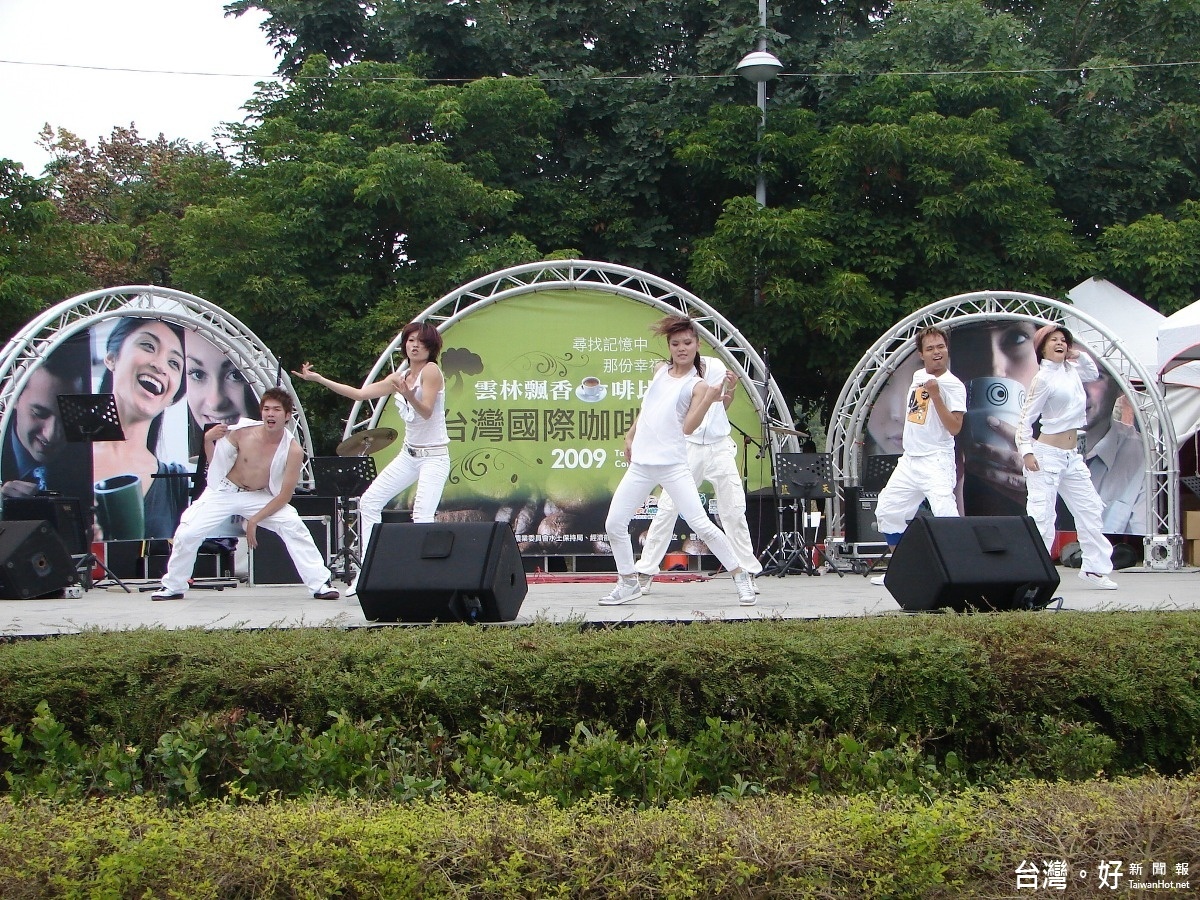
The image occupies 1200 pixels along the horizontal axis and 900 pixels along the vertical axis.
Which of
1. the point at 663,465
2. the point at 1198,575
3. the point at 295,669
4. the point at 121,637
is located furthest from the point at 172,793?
the point at 1198,575

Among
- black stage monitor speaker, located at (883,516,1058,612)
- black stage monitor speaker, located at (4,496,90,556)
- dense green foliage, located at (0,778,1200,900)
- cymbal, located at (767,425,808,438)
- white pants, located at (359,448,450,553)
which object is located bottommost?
dense green foliage, located at (0,778,1200,900)

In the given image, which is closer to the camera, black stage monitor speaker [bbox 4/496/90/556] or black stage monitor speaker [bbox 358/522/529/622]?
black stage monitor speaker [bbox 358/522/529/622]

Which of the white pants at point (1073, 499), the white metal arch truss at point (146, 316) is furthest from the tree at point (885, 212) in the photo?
the white pants at point (1073, 499)

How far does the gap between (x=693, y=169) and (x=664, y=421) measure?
11852 mm

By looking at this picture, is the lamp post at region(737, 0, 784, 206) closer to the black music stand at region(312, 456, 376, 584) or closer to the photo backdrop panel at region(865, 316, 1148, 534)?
the photo backdrop panel at region(865, 316, 1148, 534)

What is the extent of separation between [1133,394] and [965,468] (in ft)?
6.37

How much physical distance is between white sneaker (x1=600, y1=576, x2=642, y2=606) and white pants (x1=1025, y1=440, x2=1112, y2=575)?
335cm

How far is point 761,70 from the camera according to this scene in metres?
16.5

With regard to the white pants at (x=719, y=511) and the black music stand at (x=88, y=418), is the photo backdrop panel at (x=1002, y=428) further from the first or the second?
the black music stand at (x=88, y=418)

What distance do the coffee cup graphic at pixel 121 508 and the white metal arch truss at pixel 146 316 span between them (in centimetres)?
125

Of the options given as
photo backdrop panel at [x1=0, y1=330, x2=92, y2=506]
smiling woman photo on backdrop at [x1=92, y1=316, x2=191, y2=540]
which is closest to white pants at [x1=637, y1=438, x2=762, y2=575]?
smiling woman photo on backdrop at [x1=92, y1=316, x2=191, y2=540]

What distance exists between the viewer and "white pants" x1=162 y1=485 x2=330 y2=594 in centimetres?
871

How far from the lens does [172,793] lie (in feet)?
12.4

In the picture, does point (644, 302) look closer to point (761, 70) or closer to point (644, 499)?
point (644, 499)
